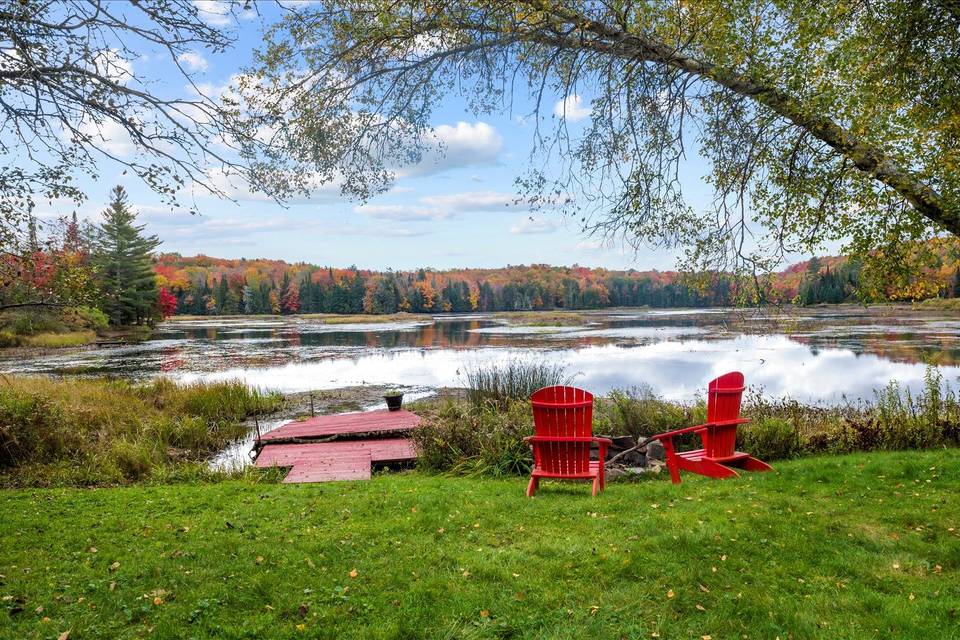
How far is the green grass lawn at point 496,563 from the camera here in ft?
10.2

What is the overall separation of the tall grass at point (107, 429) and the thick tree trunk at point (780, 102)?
23.8 feet

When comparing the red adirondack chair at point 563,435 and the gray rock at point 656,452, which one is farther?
the gray rock at point 656,452

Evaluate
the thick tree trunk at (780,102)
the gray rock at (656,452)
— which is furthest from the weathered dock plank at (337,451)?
the thick tree trunk at (780,102)

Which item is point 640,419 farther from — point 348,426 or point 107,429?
point 107,429

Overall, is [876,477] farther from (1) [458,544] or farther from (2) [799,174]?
(1) [458,544]

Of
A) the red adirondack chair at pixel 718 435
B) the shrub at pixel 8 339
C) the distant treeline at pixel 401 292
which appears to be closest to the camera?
the red adirondack chair at pixel 718 435

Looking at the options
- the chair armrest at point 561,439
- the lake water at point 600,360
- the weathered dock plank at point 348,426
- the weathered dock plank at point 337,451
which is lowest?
the lake water at point 600,360

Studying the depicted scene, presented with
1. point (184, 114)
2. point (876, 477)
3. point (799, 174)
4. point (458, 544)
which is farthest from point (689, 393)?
point (184, 114)

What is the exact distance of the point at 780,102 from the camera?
17.0ft

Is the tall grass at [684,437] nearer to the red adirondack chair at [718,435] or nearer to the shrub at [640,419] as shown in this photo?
the shrub at [640,419]

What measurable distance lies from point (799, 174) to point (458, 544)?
447 centimetres

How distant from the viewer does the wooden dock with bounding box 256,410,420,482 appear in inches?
300

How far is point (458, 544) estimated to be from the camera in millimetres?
4293

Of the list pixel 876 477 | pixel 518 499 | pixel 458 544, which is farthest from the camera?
pixel 876 477
